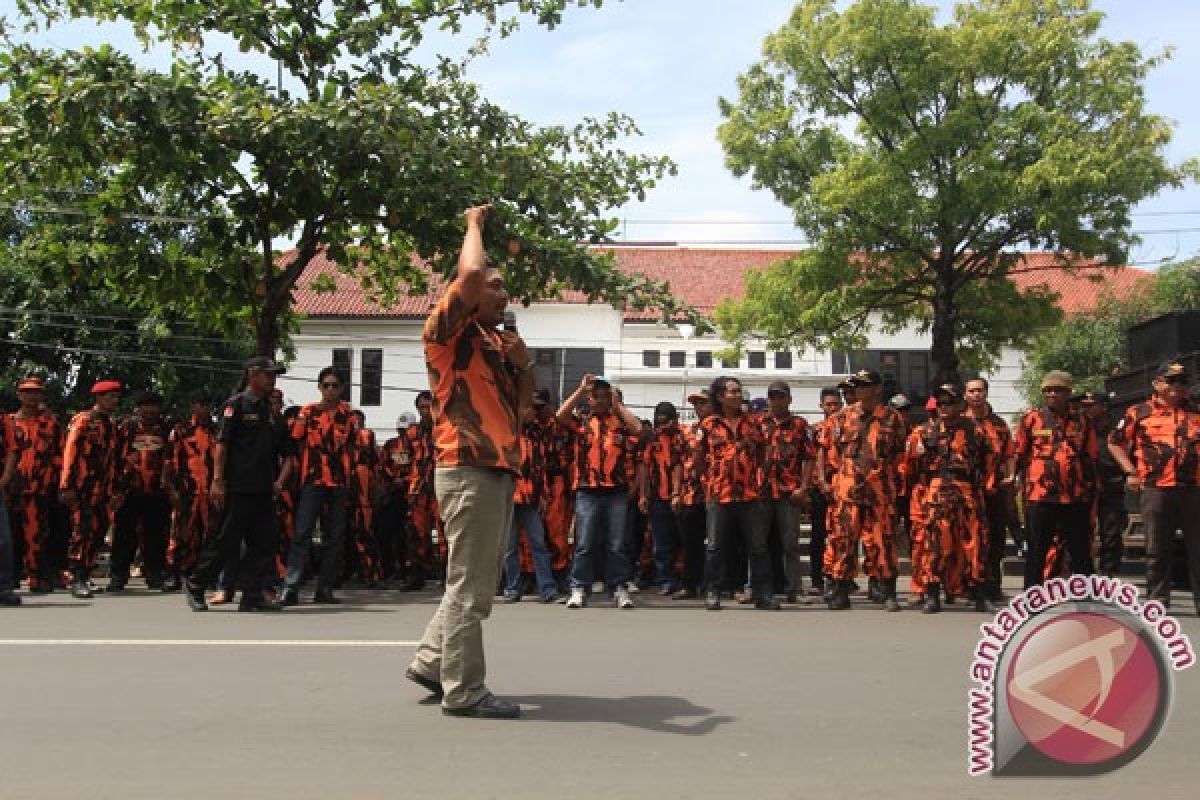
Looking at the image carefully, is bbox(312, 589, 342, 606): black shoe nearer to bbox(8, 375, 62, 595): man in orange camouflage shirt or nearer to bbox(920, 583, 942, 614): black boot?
bbox(8, 375, 62, 595): man in orange camouflage shirt

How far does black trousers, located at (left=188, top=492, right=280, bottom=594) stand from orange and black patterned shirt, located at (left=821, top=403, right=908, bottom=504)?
486 centimetres

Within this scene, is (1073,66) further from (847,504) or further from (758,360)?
(758,360)

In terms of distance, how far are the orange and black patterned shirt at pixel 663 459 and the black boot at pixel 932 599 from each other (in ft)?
9.61

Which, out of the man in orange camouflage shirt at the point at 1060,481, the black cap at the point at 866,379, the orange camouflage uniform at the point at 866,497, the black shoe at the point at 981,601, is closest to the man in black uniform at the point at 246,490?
the orange camouflage uniform at the point at 866,497

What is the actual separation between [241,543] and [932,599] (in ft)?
19.1

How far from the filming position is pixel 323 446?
1038 centimetres

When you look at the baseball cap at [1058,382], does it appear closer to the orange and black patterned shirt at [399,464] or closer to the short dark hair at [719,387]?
the short dark hair at [719,387]

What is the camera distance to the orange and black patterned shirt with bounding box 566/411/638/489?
10492mm

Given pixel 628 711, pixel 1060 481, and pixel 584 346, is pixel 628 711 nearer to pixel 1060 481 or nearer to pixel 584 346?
pixel 1060 481

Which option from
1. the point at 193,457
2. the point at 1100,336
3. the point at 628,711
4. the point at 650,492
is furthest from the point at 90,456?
the point at 1100,336

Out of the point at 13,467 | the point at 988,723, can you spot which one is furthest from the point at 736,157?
the point at 988,723

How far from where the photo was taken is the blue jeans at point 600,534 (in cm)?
1035

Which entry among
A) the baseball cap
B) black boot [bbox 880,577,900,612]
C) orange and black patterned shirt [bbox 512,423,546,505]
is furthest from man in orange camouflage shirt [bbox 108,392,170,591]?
the baseball cap

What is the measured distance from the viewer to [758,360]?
48281 mm
